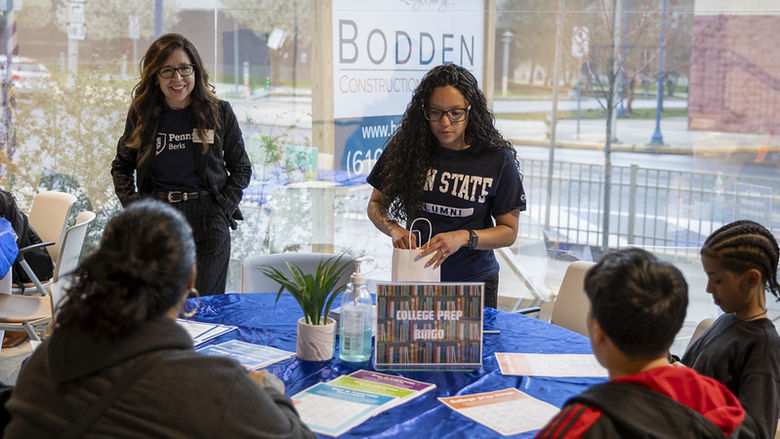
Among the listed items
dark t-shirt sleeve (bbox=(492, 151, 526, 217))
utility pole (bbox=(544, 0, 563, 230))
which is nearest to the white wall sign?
utility pole (bbox=(544, 0, 563, 230))

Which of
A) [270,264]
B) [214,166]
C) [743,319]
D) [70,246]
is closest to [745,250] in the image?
[743,319]

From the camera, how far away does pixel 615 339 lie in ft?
4.99

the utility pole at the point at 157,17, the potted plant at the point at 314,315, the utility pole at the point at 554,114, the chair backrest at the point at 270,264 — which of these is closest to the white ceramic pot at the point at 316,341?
the potted plant at the point at 314,315

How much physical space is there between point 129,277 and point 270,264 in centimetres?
217

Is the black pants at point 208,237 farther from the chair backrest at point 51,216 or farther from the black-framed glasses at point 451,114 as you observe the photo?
the chair backrest at point 51,216

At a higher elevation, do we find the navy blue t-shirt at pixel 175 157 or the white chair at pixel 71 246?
the navy blue t-shirt at pixel 175 157

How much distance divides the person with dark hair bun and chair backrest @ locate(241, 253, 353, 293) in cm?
206

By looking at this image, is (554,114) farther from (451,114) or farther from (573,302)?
(451,114)

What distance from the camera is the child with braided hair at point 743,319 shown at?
1.93m

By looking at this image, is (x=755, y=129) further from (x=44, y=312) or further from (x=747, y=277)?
(x=44, y=312)

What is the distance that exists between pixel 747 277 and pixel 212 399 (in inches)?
53.9

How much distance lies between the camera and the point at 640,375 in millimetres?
1467

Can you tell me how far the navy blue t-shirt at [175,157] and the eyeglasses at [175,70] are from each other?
0.77 feet

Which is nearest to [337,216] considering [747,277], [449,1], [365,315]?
[449,1]
